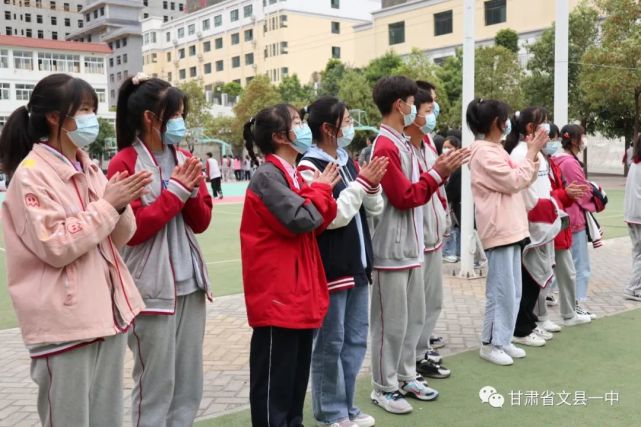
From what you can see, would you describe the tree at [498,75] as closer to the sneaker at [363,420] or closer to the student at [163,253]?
the sneaker at [363,420]

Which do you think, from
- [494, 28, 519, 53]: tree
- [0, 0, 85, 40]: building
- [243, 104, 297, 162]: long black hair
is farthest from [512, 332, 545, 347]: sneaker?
[0, 0, 85, 40]: building

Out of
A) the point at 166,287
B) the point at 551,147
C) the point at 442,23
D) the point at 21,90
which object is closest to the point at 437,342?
the point at 551,147

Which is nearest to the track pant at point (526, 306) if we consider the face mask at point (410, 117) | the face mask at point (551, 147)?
the face mask at point (551, 147)

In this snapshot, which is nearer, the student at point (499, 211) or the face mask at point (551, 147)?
the student at point (499, 211)

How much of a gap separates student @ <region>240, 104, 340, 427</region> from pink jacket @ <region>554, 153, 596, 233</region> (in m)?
3.20

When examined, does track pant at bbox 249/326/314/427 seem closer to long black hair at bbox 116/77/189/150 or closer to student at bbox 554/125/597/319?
long black hair at bbox 116/77/189/150

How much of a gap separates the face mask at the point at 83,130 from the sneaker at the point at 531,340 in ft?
12.2

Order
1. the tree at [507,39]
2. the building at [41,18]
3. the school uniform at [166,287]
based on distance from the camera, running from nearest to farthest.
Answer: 1. the school uniform at [166,287]
2. the tree at [507,39]
3. the building at [41,18]

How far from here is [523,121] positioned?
499cm

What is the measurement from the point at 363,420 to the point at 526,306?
2.06 meters

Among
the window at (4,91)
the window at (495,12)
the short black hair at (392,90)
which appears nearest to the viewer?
the short black hair at (392,90)

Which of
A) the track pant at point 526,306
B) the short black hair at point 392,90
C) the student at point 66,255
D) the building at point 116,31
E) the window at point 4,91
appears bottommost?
the track pant at point 526,306

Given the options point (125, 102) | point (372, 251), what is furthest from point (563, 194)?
point (125, 102)

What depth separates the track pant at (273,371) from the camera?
309 cm
